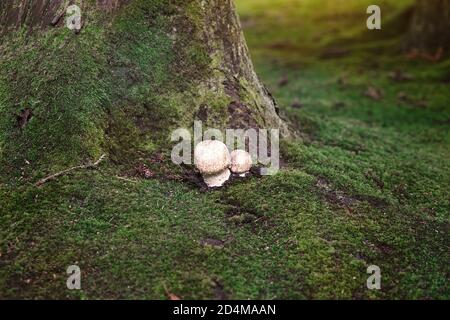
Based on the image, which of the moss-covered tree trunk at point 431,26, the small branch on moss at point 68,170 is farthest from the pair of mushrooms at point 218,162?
the moss-covered tree trunk at point 431,26

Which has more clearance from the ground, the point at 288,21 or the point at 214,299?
the point at 288,21

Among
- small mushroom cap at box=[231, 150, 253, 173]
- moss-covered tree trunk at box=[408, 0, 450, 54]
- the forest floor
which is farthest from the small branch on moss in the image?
moss-covered tree trunk at box=[408, 0, 450, 54]

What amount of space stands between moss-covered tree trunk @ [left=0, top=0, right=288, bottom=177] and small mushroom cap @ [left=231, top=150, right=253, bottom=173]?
0.64 metres

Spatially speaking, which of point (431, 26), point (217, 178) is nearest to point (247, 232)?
point (217, 178)

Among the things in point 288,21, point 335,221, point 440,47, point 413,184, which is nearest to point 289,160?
point 335,221

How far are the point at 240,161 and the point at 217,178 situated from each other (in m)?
0.30

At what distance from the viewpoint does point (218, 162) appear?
501 cm

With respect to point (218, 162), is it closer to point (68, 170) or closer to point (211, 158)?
point (211, 158)

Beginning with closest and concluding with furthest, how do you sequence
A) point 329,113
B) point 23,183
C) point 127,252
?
point 127,252 → point 23,183 → point 329,113

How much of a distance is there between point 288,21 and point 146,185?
50.5ft

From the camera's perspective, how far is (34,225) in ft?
15.0

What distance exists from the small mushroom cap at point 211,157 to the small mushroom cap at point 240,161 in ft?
0.51

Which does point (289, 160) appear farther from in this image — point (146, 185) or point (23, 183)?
point (23, 183)

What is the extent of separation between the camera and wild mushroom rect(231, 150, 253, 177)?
5254mm
